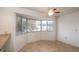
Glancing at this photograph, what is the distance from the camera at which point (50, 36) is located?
8.45 feet

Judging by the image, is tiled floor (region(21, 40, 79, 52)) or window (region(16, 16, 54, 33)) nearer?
tiled floor (region(21, 40, 79, 52))

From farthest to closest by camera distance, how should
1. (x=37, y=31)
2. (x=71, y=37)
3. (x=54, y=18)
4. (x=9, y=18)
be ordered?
(x=71, y=37) → (x=37, y=31) → (x=54, y=18) → (x=9, y=18)

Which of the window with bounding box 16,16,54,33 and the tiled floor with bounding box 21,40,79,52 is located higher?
the window with bounding box 16,16,54,33

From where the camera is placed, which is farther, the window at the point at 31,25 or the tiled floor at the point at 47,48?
the window at the point at 31,25

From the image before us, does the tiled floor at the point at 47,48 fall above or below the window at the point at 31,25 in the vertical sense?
below

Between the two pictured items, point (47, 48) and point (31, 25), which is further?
point (31, 25)

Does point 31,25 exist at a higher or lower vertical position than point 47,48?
higher
